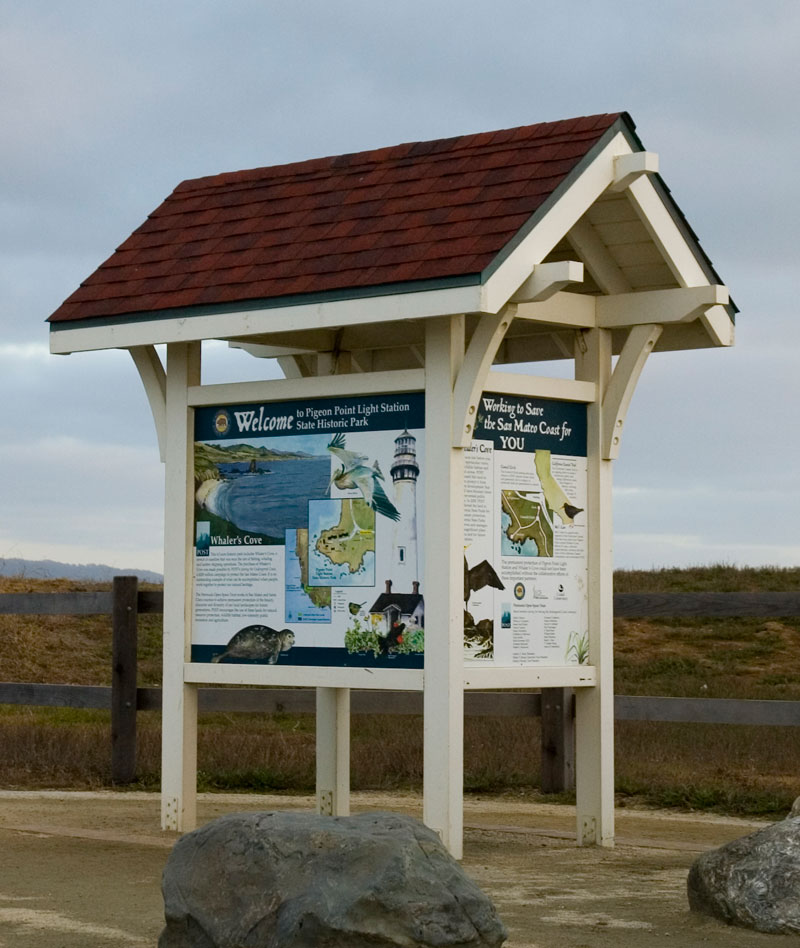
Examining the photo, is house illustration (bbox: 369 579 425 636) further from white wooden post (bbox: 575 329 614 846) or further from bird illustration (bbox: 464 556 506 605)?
white wooden post (bbox: 575 329 614 846)

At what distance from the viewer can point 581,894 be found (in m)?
7.86

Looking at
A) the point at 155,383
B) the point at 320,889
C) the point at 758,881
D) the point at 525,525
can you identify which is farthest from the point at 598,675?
the point at 320,889

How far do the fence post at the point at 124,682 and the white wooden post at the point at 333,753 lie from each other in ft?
10.0

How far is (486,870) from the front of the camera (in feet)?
28.3

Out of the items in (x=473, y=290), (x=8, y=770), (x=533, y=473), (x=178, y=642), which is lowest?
(x=8, y=770)

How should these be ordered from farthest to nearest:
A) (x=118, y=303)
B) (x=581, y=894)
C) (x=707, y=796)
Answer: (x=707, y=796) → (x=118, y=303) → (x=581, y=894)

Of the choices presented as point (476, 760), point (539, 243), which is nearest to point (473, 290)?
point (539, 243)

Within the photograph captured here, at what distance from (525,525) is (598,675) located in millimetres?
1140

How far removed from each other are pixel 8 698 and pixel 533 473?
669 cm

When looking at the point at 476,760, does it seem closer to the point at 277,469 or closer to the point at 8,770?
the point at 8,770

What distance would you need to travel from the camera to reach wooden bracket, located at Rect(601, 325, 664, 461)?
974 centimetres

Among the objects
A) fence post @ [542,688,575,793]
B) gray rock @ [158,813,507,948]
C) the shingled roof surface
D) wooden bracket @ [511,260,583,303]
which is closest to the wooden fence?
fence post @ [542,688,575,793]

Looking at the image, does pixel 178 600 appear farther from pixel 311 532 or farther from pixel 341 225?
pixel 341 225

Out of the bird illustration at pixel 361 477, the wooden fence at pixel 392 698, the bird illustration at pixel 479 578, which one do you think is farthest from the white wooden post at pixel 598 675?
the wooden fence at pixel 392 698
